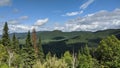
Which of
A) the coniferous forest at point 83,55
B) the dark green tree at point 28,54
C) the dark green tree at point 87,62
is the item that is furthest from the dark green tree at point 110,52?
the dark green tree at point 28,54

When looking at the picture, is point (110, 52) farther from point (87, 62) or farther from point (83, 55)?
point (83, 55)

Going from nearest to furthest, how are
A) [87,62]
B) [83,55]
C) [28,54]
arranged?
[87,62] < [83,55] < [28,54]

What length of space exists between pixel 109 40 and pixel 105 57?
5.33 meters

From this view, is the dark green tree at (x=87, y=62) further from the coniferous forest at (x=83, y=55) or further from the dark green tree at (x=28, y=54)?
the dark green tree at (x=28, y=54)

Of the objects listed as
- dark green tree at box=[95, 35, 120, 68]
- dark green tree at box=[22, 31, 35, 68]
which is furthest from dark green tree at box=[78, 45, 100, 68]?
dark green tree at box=[22, 31, 35, 68]

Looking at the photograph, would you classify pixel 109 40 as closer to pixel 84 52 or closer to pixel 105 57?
pixel 105 57

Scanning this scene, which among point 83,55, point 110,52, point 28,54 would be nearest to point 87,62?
point 83,55

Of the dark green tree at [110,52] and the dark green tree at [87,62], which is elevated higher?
the dark green tree at [110,52]

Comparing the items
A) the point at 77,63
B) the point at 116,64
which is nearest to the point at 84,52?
the point at 77,63

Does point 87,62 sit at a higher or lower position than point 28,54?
lower

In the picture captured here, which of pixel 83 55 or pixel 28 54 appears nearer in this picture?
pixel 83 55

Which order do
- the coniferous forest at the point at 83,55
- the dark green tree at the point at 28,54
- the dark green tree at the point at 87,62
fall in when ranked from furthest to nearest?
1. the dark green tree at the point at 28,54
2. the dark green tree at the point at 87,62
3. the coniferous forest at the point at 83,55

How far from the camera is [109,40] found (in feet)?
277

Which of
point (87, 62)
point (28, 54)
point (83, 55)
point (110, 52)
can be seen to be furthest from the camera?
point (28, 54)
